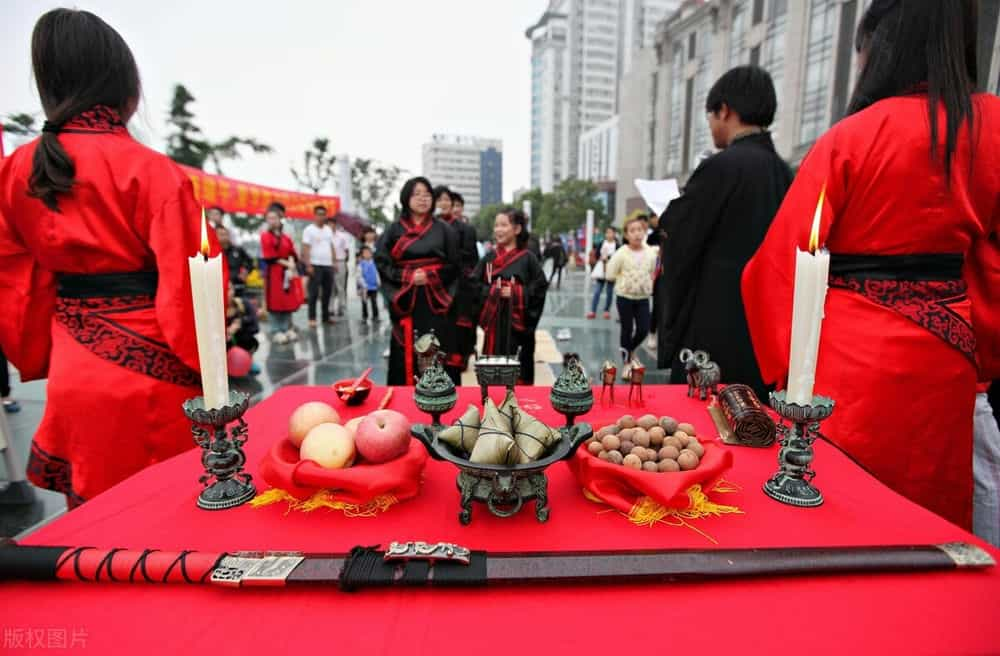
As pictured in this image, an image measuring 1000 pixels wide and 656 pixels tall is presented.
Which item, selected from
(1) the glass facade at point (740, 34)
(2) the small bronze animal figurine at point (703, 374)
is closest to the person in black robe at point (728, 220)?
(2) the small bronze animal figurine at point (703, 374)

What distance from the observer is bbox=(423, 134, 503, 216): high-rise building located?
99.6 metres

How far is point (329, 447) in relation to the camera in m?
1.03

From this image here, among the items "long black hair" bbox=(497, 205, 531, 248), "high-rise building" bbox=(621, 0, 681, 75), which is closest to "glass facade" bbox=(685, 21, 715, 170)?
"long black hair" bbox=(497, 205, 531, 248)

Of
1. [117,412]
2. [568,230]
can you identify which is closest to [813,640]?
[117,412]

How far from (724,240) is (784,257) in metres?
0.88

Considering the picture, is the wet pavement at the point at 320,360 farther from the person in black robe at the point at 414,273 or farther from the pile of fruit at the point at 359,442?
the pile of fruit at the point at 359,442

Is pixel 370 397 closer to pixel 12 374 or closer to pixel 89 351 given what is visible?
pixel 89 351

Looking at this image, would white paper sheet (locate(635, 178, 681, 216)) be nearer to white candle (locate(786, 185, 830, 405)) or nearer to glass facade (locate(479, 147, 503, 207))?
white candle (locate(786, 185, 830, 405))

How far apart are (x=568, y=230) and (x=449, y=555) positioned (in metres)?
37.5

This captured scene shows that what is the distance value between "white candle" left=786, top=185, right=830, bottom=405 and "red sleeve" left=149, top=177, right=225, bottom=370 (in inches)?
61.8

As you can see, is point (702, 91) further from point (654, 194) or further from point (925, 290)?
point (925, 290)

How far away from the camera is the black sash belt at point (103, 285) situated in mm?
1525

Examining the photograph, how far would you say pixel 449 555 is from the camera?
0.75 metres

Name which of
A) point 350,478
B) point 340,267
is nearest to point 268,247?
point 340,267
